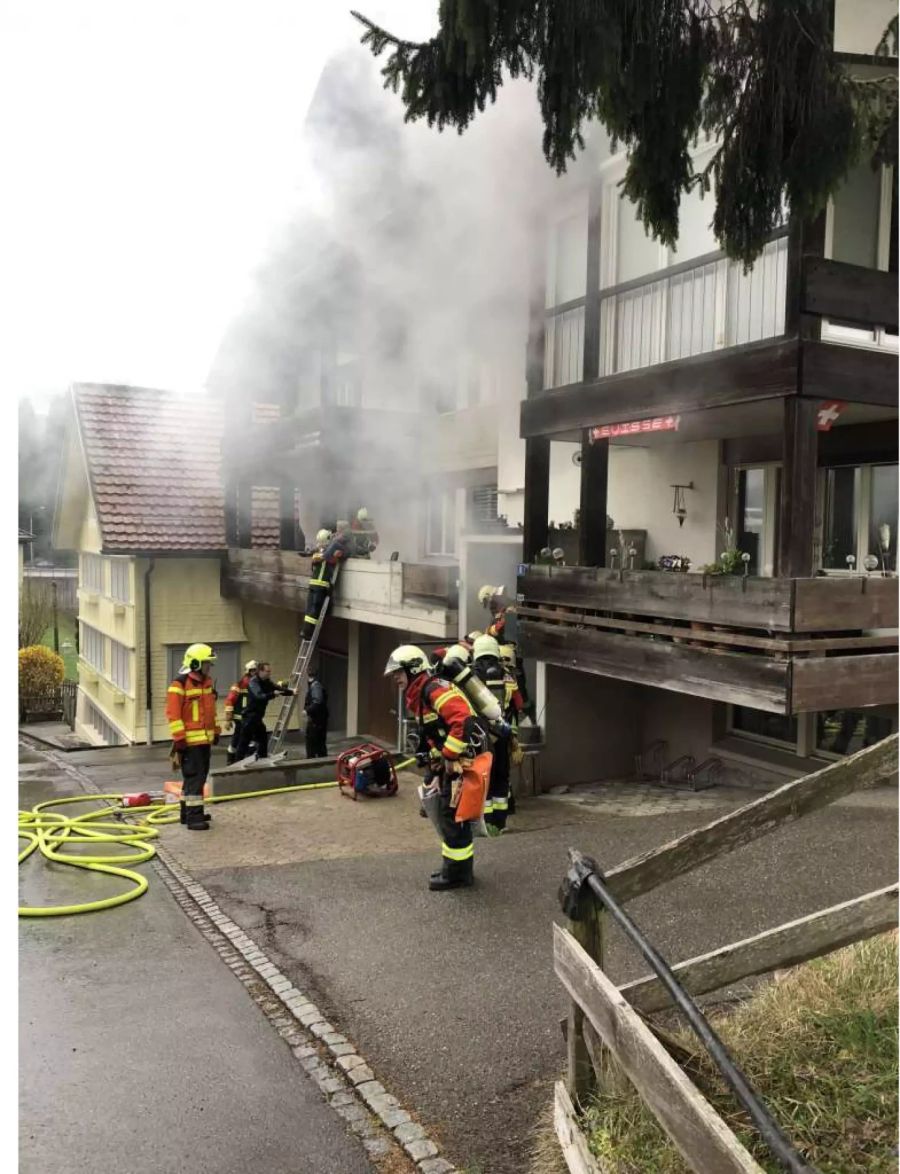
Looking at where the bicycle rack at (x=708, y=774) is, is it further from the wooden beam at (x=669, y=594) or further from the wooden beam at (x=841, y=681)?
the wooden beam at (x=841, y=681)

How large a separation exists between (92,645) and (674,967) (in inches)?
699

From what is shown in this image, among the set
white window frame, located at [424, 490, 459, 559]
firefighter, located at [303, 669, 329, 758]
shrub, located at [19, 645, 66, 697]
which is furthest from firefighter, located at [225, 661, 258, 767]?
shrub, located at [19, 645, 66, 697]

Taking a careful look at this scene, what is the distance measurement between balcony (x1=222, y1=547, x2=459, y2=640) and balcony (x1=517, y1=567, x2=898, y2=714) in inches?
105

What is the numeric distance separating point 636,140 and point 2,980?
4018 mm

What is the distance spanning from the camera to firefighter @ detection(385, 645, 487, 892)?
5.72m

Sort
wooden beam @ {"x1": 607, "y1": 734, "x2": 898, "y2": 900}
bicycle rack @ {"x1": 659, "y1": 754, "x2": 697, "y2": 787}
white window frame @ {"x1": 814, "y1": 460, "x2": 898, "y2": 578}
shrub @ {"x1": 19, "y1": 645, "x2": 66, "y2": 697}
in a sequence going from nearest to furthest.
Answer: wooden beam @ {"x1": 607, "y1": 734, "x2": 898, "y2": 900}, white window frame @ {"x1": 814, "y1": 460, "x2": 898, "y2": 578}, bicycle rack @ {"x1": 659, "y1": 754, "x2": 697, "y2": 787}, shrub @ {"x1": 19, "y1": 645, "x2": 66, "y2": 697}

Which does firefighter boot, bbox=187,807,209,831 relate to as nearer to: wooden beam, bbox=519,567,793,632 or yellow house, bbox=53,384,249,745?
wooden beam, bbox=519,567,793,632

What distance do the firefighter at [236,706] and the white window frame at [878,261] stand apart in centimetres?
673

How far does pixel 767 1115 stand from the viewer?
1.81 m

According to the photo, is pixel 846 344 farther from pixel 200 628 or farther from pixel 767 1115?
pixel 200 628

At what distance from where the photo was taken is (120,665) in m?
16.4

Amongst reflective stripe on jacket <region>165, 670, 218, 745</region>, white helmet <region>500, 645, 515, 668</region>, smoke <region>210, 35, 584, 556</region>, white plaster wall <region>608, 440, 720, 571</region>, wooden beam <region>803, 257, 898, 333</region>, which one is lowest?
reflective stripe on jacket <region>165, 670, 218, 745</region>

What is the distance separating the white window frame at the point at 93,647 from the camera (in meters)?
17.8

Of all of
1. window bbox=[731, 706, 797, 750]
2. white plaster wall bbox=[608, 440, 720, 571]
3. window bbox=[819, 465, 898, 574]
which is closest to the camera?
window bbox=[819, 465, 898, 574]
